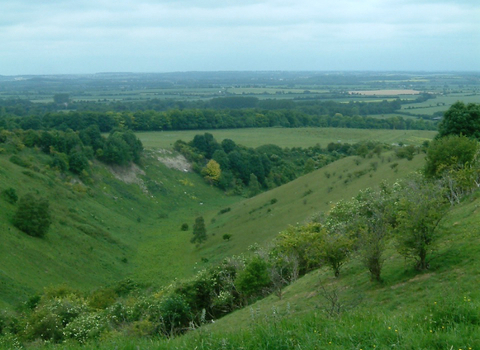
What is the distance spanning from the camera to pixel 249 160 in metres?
87.7

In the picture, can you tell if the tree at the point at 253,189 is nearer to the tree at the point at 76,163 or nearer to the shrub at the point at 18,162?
the tree at the point at 76,163

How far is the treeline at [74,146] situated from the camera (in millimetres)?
61625

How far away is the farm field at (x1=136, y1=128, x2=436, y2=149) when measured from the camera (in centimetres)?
9619

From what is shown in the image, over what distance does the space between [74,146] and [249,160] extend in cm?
3260

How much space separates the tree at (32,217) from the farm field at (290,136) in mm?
47869

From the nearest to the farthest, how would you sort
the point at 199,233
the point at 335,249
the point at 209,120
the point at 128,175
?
the point at 335,249
the point at 199,233
the point at 128,175
the point at 209,120

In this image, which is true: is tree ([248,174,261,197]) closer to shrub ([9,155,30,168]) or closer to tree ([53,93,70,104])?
shrub ([9,155,30,168])

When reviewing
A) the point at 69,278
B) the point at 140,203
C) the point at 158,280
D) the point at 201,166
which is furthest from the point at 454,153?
the point at 201,166

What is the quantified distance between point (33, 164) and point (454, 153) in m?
48.2

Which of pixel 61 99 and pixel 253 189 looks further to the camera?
pixel 61 99

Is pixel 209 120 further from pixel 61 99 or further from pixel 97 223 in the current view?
pixel 61 99

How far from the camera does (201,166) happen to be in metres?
87.2

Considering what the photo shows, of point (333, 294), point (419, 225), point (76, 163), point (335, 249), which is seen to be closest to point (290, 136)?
point (76, 163)

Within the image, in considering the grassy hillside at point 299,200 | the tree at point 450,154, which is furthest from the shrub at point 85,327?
the tree at point 450,154
